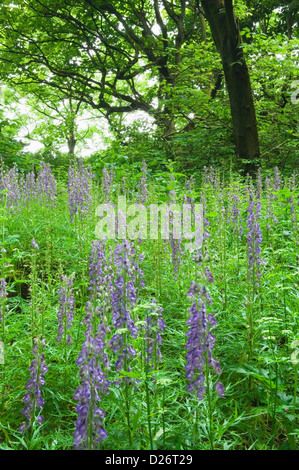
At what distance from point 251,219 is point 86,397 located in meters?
1.91

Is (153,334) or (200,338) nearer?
(200,338)

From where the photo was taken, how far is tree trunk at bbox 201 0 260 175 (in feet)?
28.3

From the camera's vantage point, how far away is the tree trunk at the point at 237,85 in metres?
8.62

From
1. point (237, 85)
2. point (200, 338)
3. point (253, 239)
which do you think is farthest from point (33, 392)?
point (237, 85)

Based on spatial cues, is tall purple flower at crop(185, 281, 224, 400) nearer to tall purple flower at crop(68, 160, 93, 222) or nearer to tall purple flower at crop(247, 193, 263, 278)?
tall purple flower at crop(247, 193, 263, 278)

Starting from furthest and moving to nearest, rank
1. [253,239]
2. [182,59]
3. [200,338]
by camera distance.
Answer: [182,59], [253,239], [200,338]

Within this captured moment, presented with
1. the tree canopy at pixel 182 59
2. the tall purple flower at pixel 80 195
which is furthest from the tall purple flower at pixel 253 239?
the tree canopy at pixel 182 59

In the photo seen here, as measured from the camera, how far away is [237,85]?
8.79 meters

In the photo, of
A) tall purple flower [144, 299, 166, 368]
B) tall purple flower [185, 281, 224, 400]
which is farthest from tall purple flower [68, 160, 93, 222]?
tall purple flower [185, 281, 224, 400]

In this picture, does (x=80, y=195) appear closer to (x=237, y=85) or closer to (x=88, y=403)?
(x=88, y=403)

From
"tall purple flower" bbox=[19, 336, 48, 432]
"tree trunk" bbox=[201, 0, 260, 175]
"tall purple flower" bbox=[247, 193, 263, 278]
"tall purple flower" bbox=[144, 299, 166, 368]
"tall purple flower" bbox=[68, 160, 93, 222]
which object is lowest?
"tall purple flower" bbox=[19, 336, 48, 432]

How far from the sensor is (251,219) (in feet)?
9.41

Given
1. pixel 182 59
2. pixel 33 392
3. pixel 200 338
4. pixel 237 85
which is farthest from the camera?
pixel 182 59
